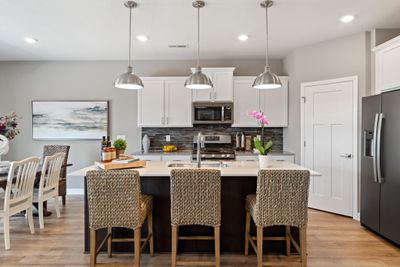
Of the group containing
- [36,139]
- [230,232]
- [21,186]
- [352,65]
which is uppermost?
[352,65]

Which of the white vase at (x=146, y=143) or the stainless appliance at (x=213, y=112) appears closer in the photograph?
the stainless appliance at (x=213, y=112)

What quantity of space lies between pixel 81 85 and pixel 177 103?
6.61 feet

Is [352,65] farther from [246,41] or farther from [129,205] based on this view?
[129,205]

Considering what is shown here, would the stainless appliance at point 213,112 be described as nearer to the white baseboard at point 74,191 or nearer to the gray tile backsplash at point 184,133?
the gray tile backsplash at point 184,133

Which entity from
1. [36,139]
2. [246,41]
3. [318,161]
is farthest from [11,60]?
[318,161]

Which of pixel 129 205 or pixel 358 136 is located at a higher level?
pixel 358 136

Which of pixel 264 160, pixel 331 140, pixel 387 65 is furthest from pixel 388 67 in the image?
pixel 264 160

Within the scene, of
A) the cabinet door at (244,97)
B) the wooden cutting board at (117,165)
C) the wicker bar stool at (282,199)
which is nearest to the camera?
the wicker bar stool at (282,199)

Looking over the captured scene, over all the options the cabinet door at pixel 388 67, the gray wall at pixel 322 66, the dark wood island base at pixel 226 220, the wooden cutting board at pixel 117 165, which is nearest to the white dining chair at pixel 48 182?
the dark wood island base at pixel 226 220

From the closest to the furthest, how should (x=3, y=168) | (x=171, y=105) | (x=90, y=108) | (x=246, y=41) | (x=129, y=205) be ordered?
(x=129, y=205) → (x=3, y=168) → (x=246, y=41) → (x=171, y=105) → (x=90, y=108)

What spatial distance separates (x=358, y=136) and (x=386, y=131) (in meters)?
0.79

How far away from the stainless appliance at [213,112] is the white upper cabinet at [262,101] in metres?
0.15

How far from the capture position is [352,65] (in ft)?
12.6

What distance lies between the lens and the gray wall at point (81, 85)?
5207 millimetres
